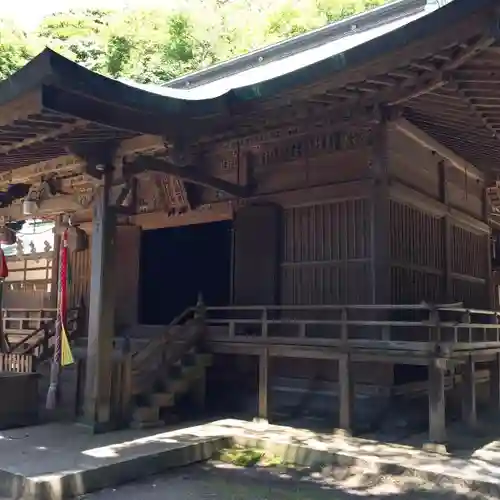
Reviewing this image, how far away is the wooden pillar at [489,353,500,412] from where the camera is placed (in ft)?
31.9

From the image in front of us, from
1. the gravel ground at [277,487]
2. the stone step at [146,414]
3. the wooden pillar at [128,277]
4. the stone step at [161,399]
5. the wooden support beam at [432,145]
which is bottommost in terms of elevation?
the gravel ground at [277,487]

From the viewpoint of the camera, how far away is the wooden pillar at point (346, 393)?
26.1 ft

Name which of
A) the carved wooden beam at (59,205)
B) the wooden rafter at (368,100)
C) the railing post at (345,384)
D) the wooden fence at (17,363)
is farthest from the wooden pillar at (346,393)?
the wooden fence at (17,363)

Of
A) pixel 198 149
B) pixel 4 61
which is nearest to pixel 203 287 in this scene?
pixel 198 149

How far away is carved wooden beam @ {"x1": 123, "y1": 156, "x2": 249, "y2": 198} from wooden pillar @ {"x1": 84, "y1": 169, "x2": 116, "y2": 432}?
421 millimetres

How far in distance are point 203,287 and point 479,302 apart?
6.51 metres

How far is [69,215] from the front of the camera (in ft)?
41.4

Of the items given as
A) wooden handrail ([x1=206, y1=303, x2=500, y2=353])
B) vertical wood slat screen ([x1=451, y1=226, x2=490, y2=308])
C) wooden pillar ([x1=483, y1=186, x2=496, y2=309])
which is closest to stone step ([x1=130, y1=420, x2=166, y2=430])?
wooden handrail ([x1=206, y1=303, x2=500, y2=353])

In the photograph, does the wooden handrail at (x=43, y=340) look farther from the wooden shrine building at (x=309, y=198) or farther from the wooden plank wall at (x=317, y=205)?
the wooden plank wall at (x=317, y=205)

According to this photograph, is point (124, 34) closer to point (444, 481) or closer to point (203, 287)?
point (203, 287)

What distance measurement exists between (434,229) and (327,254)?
7.97 feet

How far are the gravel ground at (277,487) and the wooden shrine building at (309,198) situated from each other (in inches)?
50.8

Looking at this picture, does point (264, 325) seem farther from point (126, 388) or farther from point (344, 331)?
point (126, 388)

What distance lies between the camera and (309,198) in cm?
961
